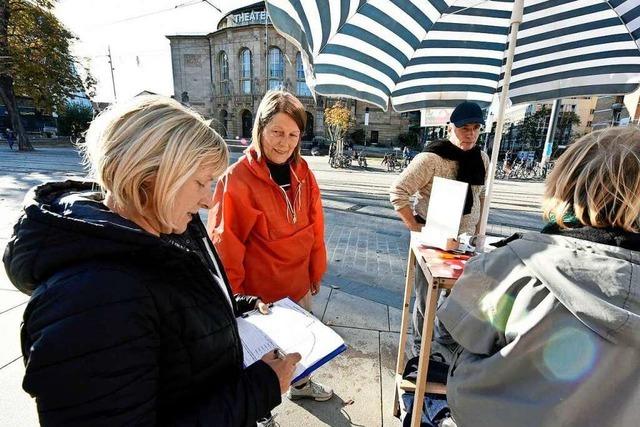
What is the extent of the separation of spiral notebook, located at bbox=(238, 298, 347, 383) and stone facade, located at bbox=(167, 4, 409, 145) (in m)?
40.9

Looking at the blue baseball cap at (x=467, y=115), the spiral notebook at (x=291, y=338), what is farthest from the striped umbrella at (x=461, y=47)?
the spiral notebook at (x=291, y=338)

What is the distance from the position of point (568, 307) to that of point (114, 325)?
1040 mm

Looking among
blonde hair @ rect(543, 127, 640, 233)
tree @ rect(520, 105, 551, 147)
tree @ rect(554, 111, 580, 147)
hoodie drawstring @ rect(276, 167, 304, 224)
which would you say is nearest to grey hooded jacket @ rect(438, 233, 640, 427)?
blonde hair @ rect(543, 127, 640, 233)

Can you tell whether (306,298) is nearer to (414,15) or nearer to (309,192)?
(309,192)

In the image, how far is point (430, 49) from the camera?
2.78 metres

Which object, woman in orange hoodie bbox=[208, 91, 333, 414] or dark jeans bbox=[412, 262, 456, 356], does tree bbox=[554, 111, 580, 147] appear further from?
woman in orange hoodie bbox=[208, 91, 333, 414]

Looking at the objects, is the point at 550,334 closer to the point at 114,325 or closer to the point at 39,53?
the point at 114,325

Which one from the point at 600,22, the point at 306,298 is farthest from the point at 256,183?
the point at 600,22

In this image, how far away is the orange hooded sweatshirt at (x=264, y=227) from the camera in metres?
1.83

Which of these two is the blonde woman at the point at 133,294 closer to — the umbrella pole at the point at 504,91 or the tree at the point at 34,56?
the umbrella pole at the point at 504,91

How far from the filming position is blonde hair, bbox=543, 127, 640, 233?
91 cm

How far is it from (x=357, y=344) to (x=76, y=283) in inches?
99.3

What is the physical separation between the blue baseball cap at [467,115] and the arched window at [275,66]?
4350 centimetres

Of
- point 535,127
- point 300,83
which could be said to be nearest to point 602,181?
point 535,127
